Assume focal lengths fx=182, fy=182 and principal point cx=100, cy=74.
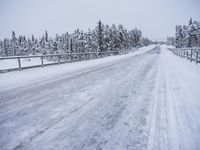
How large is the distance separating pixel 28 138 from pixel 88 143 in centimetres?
107

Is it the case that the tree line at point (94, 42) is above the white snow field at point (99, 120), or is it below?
above

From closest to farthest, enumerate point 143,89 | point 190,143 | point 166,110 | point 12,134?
point 190,143
point 12,134
point 166,110
point 143,89

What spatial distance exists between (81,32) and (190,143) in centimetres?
8373

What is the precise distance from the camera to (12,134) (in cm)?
335

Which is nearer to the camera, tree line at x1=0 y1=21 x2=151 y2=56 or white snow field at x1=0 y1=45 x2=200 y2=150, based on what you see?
white snow field at x1=0 y1=45 x2=200 y2=150

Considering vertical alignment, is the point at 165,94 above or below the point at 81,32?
below

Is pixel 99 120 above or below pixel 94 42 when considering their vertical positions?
below

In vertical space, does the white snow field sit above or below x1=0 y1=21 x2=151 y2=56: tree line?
below

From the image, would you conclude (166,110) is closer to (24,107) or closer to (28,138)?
(28,138)

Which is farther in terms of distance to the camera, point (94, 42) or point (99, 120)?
point (94, 42)

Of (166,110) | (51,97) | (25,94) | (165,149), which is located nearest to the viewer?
(165,149)

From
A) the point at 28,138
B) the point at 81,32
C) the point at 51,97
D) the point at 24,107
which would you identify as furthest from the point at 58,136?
the point at 81,32

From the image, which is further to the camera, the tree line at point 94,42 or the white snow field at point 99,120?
→ the tree line at point 94,42

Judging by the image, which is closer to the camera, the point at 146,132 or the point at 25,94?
the point at 146,132
